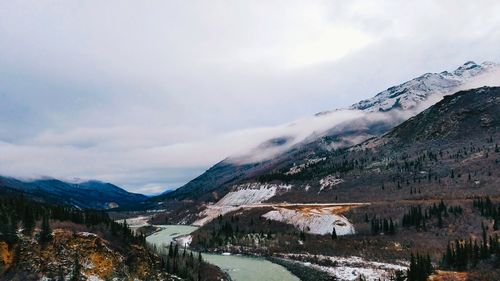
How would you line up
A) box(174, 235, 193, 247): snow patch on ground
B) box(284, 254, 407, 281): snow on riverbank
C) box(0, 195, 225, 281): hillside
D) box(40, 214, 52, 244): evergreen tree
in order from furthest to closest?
box(174, 235, 193, 247): snow patch on ground
box(284, 254, 407, 281): snow on riverbank
box(40, 214, 52, 244): evergreen tree
box(0, 195, 225, 281): hillside

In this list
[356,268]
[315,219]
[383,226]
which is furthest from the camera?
[315,219]

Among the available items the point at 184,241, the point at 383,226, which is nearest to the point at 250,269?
the point at 383,226

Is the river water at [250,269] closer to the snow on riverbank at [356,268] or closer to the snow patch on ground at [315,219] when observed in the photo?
the snow on riverbank at [356,268]

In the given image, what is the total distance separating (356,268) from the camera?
4006 inches

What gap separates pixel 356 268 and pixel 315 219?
54286 millimetres

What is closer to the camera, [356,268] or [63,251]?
[63,251]

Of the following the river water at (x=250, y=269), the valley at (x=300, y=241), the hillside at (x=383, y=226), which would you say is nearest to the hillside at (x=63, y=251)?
the valley at (x=300, y=241)

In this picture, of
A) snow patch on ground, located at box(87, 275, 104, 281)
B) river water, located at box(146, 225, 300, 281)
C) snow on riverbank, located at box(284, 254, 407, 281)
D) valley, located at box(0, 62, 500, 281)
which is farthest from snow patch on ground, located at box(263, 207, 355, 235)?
snow patch on ground, located at box(87, 275, 104, 281)

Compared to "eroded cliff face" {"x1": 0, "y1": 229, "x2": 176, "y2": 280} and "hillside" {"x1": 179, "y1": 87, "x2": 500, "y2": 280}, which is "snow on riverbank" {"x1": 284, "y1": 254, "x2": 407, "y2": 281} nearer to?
"hillside" {"x1": 179, "y1": 87, "x2": 500, "y2": 280}

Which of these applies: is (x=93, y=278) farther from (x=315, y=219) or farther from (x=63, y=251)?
(x=315, y=219)

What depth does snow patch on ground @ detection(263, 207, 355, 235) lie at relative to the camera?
146000 millimetres

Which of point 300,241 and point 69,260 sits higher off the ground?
point 69,260

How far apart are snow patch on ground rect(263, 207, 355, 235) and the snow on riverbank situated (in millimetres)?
27890

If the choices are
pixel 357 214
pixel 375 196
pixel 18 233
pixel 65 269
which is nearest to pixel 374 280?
pixel 65 269
